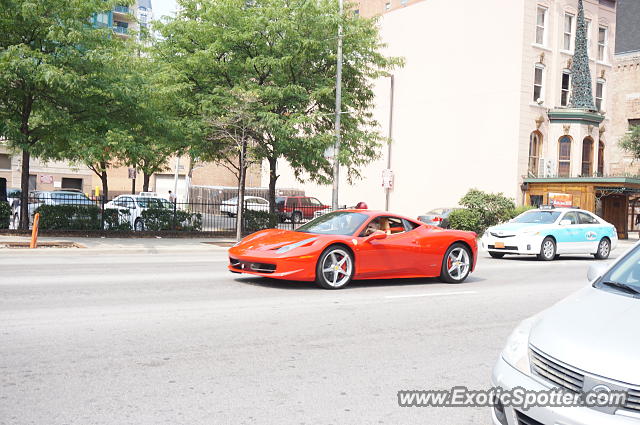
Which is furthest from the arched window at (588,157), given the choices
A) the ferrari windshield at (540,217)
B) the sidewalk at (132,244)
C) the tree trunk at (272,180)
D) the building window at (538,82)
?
the sidewalk at (132,244)

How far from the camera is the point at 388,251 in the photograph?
10.9 m

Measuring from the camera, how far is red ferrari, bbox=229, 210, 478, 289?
1000cm

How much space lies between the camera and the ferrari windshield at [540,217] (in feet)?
60.9

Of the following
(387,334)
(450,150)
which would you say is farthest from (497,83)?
(387,334)

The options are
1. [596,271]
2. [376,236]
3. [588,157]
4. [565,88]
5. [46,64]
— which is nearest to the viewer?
[596,271]

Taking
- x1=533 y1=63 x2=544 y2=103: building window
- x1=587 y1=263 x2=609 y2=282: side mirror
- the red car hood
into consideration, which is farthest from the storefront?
x1=587 y1=263 x2=609 y2=282: side mirror

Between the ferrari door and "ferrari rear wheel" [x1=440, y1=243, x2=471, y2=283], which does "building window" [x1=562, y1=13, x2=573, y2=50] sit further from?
the ferrari door

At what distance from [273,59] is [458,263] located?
12201 millimetres

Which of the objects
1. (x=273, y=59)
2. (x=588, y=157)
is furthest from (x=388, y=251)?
(x=588, y=157)

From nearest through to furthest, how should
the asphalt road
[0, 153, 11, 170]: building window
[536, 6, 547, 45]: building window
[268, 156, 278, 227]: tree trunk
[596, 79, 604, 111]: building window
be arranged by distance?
the asphalt road < [268, 156, 278, 227]: tree trunk < [536, 6, 547, 45]: building window < [596, 79, 604, 111]: building window < [0, 153, 11, 170]: building window

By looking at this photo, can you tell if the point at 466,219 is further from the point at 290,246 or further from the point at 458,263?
the point at 290,246

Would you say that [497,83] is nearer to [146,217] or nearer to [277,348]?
[146,217]

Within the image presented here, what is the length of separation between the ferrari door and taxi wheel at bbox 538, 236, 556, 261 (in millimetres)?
8068

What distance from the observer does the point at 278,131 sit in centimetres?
2152
